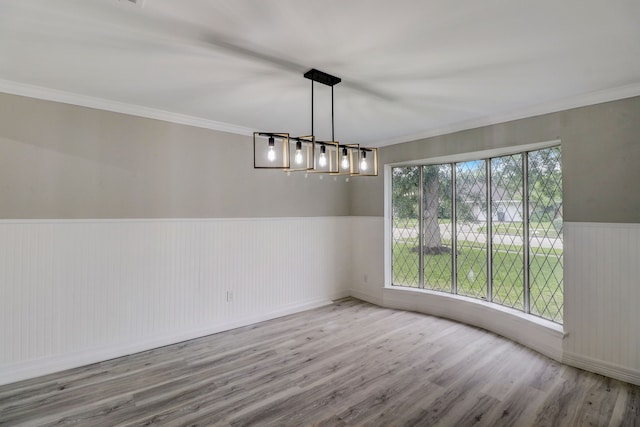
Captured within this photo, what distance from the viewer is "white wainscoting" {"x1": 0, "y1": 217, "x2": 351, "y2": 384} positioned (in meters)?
2.68

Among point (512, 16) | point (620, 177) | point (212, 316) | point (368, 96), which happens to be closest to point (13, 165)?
point (212, 316)

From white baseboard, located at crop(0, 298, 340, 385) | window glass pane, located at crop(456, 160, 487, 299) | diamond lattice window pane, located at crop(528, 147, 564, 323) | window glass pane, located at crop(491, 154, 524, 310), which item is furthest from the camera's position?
window glass pane, located at crop(456, 160, 487, 299)

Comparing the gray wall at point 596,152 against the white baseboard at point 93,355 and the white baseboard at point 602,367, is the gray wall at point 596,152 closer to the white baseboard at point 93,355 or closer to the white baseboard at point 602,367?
the white baseboard at point 602,367

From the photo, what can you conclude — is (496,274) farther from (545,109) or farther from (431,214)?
(545,109)

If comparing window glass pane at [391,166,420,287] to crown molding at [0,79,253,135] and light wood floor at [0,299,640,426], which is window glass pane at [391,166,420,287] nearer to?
light wood floor at [0,299,640,426]

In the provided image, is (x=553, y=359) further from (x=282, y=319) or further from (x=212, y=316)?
(x=212, y=316)

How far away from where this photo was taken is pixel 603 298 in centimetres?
282

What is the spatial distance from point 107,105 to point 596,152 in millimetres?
4763

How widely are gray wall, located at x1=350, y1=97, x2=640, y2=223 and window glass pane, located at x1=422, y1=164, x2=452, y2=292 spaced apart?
3.66 ft

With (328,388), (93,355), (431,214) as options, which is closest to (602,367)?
(431,214)

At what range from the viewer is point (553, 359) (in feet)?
10.0

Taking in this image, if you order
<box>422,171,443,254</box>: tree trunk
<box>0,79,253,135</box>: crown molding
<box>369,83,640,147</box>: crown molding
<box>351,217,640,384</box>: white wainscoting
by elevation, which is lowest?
<box>351,217,640,384</box>: white wainscoting

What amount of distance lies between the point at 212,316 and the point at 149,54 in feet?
9.39

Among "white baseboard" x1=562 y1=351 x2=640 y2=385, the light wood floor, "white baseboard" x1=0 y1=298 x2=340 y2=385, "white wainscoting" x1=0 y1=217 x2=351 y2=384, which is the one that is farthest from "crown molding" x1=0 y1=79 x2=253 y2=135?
"white baseboard" x1=562 y1=351 x2=640 y2=385
